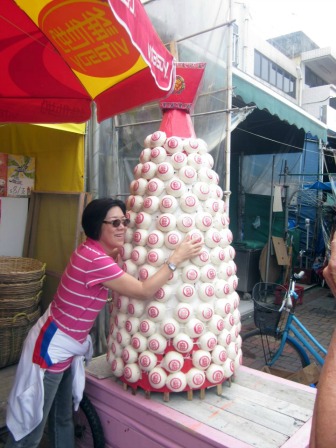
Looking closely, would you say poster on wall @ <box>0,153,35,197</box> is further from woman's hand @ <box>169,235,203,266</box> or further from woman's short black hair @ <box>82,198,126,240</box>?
woman's hand @ <box>169,235,203,266</box>

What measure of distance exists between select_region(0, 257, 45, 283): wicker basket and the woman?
1647 millimetres

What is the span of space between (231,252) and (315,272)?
7.81 m

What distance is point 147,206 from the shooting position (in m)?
2.32

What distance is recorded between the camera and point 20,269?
4082mm

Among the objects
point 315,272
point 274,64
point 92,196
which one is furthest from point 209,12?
point 274,64

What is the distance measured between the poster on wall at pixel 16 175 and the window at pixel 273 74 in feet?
60.9

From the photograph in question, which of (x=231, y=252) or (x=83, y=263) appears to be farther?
(x=231, y=252)

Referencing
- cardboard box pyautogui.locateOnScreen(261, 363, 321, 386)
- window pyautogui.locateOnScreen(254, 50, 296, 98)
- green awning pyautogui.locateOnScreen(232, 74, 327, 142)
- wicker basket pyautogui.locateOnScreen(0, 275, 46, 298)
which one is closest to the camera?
cardboard box pyautogui.locateOnScreen(261, 363, 321, 386)

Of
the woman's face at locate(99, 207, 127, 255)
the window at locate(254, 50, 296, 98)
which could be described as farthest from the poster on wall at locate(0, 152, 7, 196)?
the window at locate(254, 50, 296, 98)

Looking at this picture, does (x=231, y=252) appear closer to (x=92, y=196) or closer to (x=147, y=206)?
(x=147, y=206)

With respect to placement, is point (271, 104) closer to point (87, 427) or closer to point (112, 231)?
point (112, 231)

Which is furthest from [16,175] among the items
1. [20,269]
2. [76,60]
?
[76,60]

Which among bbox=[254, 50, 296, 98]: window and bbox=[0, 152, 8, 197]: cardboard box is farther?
bbox=[254, 50, 296, 98]: window

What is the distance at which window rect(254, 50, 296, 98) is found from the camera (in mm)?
20297
